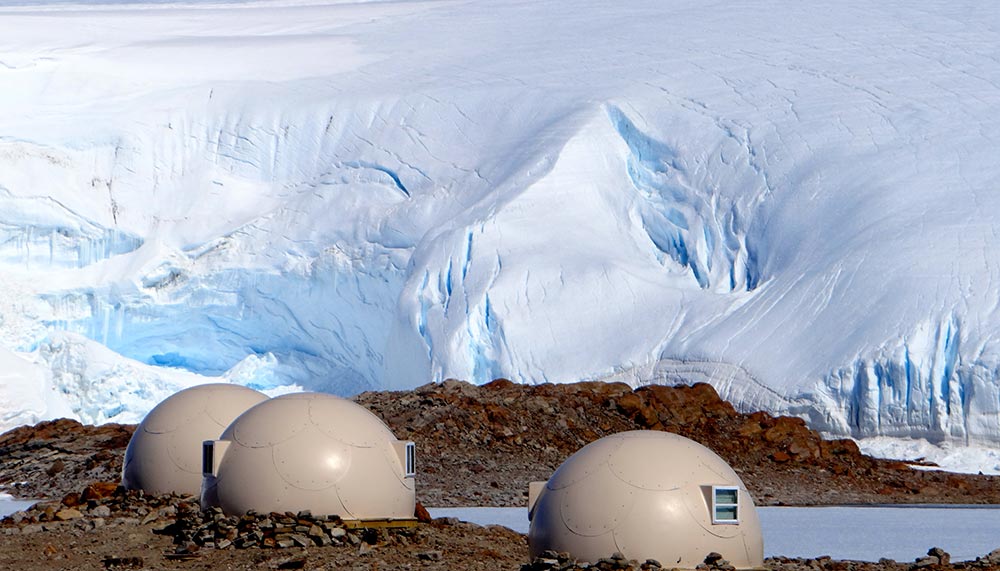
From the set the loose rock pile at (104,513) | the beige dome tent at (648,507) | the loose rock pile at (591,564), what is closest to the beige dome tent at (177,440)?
the loose rock pile at (104,513)

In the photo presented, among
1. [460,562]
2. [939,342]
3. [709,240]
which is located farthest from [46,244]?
[460,562]

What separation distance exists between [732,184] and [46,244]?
54.0 ft

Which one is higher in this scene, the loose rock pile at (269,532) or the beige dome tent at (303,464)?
the beige dome tent at (303,464)

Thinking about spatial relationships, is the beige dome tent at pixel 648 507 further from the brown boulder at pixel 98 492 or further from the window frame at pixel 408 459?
the brown boulder at pixel 98 492

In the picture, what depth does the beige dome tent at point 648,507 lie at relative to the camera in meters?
11.9

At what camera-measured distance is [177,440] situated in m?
17.7

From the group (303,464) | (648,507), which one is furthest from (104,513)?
(648,507)

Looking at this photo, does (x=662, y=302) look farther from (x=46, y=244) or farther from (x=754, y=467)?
(x=46, y=244)

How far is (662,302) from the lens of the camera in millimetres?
33812

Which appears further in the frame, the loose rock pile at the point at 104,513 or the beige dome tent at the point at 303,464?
the loose rock pile at the point at 104,513

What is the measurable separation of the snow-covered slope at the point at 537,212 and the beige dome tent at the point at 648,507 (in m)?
18.0

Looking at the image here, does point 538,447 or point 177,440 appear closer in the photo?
point 177,440

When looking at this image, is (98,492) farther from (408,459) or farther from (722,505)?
(722,505)

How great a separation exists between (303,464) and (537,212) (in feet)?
69.3
